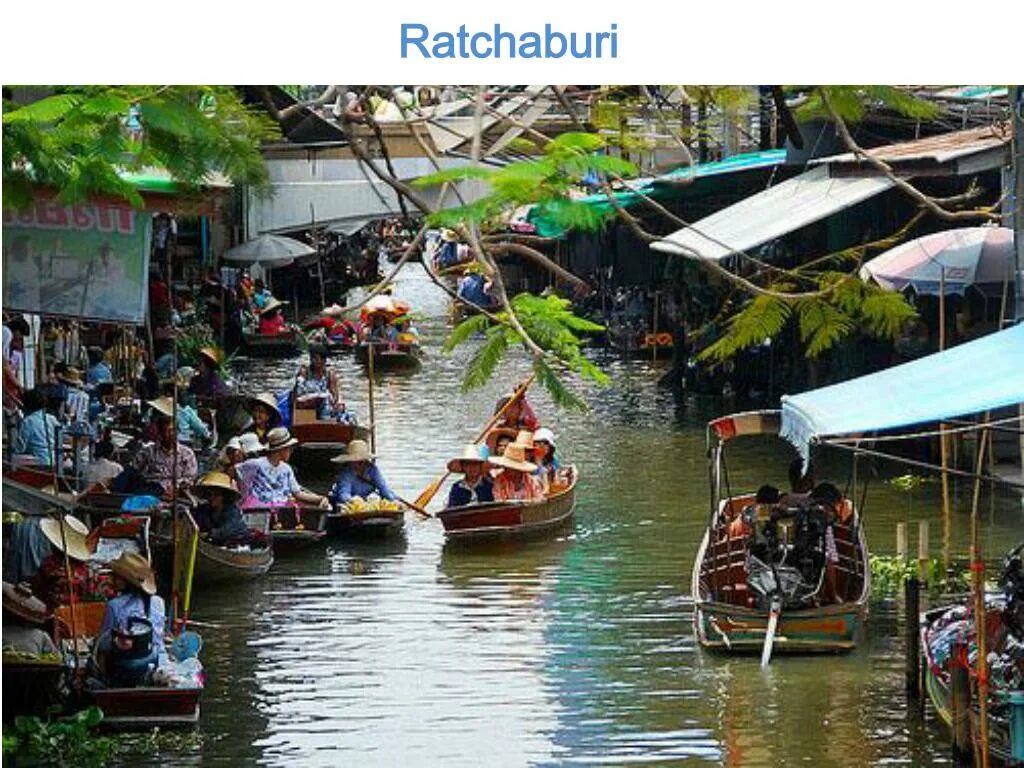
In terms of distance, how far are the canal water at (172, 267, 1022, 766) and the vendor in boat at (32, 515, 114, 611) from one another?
931 mm

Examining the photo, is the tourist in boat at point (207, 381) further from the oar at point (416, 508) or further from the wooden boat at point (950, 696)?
the wooden boat at point (950, 696)

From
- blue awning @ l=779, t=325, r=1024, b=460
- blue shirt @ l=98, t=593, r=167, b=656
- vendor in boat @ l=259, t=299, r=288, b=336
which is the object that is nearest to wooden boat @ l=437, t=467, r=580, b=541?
blue awning @ l=779, t=325, r=1024, b=460

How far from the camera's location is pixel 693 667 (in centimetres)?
1360

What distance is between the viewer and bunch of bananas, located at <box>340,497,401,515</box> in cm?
1803

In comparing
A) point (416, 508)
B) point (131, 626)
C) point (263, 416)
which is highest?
point (263, 416)

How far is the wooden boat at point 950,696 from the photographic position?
10.2 m

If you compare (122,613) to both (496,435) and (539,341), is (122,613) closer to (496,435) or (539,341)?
(539,341)

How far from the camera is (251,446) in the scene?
17.4 m

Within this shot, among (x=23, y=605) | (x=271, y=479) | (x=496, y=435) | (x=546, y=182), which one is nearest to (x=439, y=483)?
(x=496, y=435)

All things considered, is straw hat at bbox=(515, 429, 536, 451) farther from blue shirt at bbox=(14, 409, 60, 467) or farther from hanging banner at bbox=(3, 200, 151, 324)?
hanging banner at bbox=(3, 200, 151, 324)

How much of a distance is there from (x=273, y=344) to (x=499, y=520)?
1476cm

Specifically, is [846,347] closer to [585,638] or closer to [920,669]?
[585,638]
